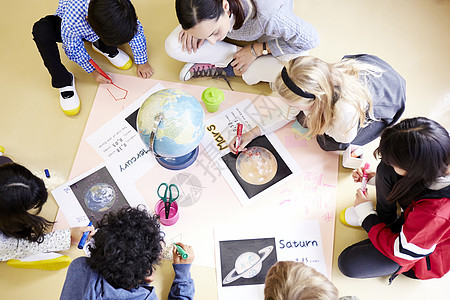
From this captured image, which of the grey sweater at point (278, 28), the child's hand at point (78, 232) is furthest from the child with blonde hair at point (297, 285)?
the grey sweater at point (278, 28)

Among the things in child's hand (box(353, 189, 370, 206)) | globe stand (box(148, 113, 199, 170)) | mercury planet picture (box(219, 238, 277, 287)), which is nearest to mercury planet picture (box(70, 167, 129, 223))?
globe stand (box(148, 113, 199, 170))

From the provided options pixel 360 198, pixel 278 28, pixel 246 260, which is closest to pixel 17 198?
pixel 246 260

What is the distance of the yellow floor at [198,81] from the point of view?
126cm

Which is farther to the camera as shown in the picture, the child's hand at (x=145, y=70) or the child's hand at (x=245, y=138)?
the child's hand at (x=145, y=70)

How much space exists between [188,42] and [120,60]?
1.01 feet

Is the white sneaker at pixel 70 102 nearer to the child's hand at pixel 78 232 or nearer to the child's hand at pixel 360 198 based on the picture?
the child's hand at pixel 78 232

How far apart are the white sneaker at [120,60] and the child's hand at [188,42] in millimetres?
251

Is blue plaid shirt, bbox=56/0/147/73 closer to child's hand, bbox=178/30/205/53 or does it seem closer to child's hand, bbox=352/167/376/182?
child's hand, bbox=178/30/205/53

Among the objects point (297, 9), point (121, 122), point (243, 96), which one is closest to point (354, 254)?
point (243, 96)

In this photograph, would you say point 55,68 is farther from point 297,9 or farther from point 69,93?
point 297,9

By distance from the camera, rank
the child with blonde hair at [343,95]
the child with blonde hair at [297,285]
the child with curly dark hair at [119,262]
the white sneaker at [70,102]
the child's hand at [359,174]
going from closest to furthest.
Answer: the child with blonde hair at [297,285] < the child with curly dark hair at [119,262] < the child with blonde hair at [343,95] < the child's hand at [359,174] < the white sneaker at [70,102]

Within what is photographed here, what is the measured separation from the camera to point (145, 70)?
1499 millimetres

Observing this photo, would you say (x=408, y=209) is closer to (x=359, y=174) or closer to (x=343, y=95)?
(x=359, y=174)

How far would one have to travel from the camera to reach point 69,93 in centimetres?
143
